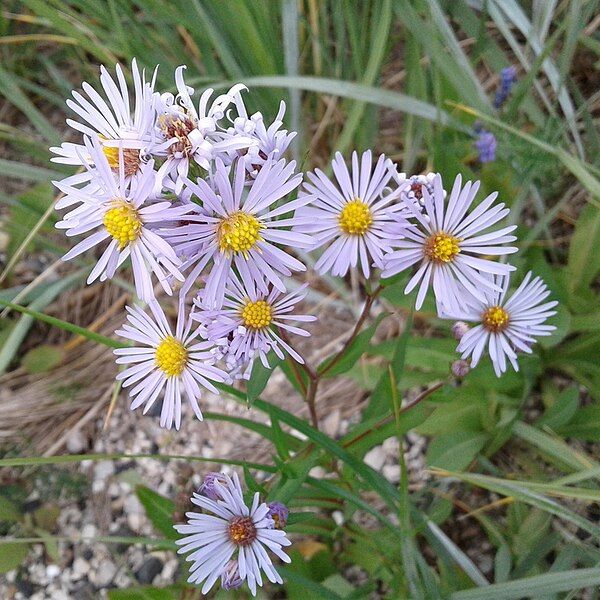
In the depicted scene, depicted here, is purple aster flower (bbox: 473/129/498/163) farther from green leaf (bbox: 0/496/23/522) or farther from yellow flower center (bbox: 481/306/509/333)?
green leaf (bbox: 0/496/23/522)

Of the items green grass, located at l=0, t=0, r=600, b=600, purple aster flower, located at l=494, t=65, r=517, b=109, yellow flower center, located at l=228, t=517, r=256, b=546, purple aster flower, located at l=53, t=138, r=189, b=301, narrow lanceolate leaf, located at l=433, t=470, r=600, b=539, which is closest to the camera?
purple aster flower, located at l=53, t=138, r=189, b=301

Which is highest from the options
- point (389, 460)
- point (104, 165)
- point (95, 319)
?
point (95, 319)

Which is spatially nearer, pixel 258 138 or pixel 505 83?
pixel 258 138

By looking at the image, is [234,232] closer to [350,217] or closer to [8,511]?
[350,217]

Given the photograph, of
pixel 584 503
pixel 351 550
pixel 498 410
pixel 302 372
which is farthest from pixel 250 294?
pixel 584 503

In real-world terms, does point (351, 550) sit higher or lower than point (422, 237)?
lower

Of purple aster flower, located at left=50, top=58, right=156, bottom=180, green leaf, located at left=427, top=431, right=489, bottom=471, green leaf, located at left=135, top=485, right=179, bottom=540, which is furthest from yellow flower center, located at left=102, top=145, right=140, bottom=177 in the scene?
green leaf, located at left=427, top=431, right=489, bottom=471

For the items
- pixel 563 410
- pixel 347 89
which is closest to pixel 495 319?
pixel 563 410

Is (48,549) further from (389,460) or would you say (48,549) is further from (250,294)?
(250,294)
